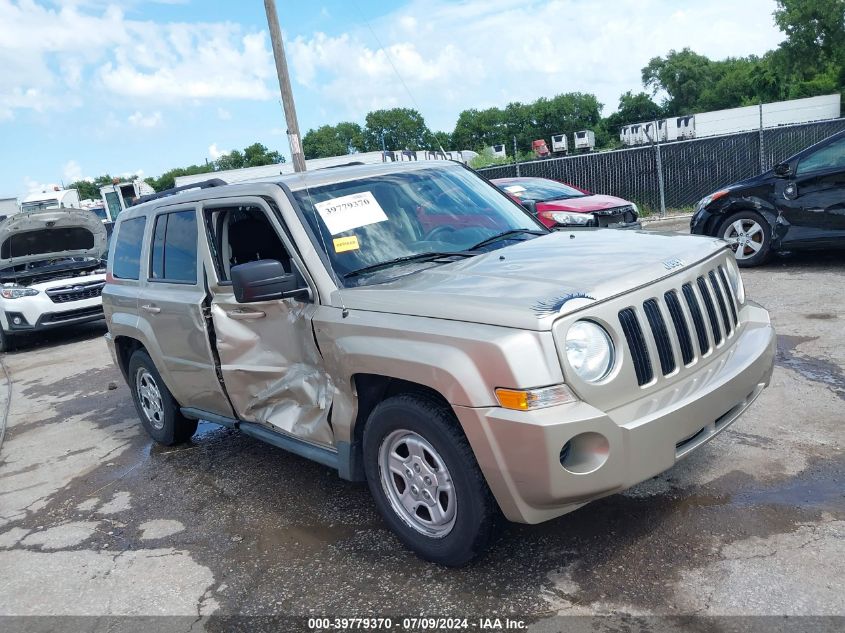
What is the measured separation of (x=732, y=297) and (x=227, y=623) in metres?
2.88

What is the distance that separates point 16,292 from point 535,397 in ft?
36.5

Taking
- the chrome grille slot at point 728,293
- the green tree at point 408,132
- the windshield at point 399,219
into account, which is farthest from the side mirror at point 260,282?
the green tree at point 408,132

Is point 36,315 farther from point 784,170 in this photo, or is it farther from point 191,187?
point 784,170

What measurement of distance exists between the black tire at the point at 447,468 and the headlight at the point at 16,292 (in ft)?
32.8

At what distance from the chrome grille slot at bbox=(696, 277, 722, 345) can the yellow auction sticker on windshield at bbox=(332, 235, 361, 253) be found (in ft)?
5.57

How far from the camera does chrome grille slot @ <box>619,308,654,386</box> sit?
2.95 meters

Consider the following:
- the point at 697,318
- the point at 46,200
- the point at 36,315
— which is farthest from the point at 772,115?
the point at 697,318

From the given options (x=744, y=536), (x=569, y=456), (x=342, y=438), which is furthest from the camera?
(x=342, y=438)

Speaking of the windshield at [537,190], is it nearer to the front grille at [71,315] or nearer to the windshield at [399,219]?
the front grille at [71,315]

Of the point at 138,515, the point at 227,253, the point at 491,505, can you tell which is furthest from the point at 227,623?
the point at 227,253

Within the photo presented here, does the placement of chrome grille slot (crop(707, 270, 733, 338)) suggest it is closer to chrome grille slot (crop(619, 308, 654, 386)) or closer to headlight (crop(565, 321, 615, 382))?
chrome grille slot (crop(619, 308, 654, 386))

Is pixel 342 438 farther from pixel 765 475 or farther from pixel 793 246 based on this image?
pixel 793 246

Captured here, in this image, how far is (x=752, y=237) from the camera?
9.02 metres

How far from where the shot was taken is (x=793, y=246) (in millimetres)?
8555
